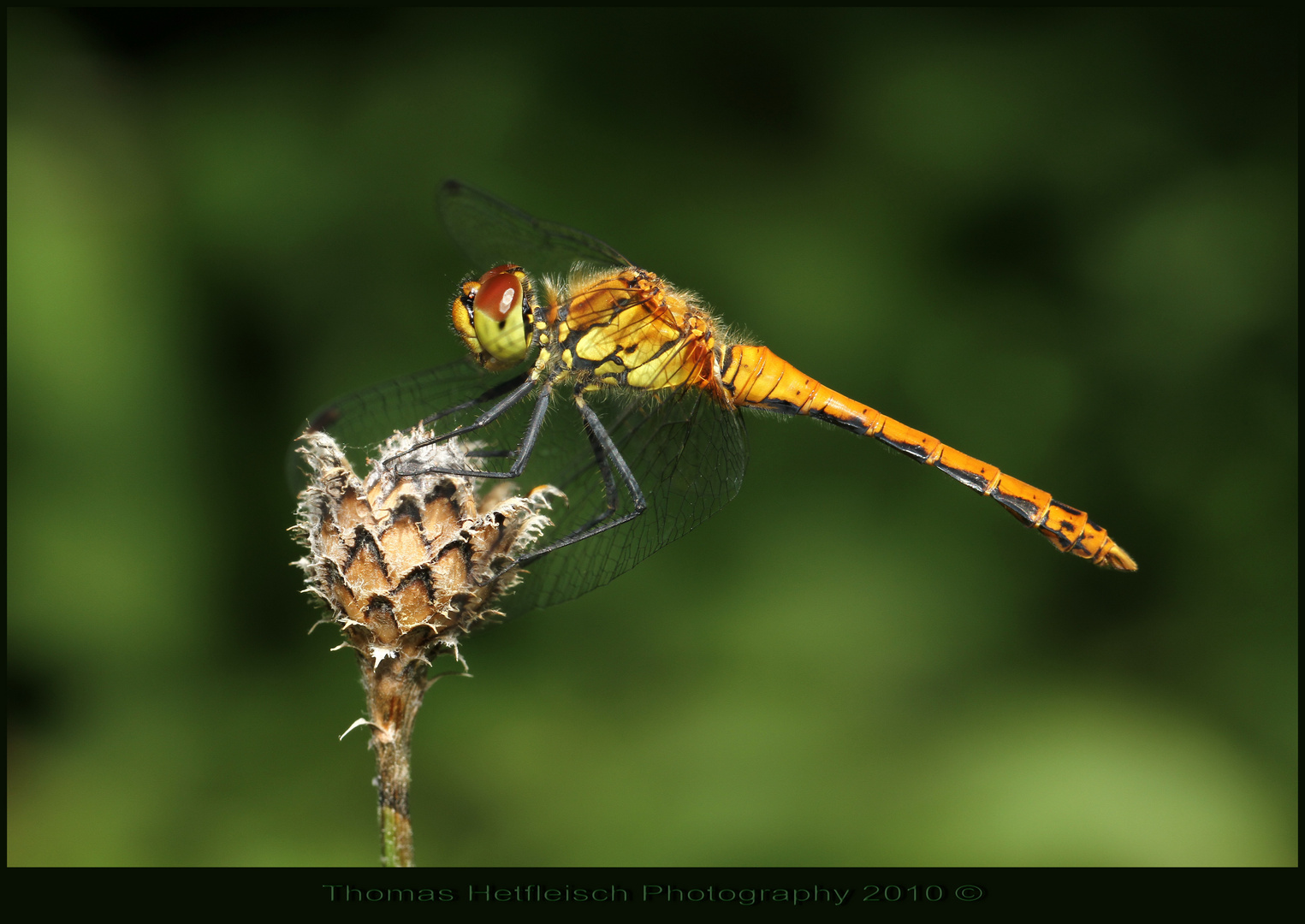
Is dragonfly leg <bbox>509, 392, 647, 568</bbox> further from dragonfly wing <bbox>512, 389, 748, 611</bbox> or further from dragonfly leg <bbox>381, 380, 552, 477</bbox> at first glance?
dragonfly leg <bbox>381, 380, 552, 477</bbox>

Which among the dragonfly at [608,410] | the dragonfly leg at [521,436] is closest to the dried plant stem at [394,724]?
the dragonfly leg at [521,436]

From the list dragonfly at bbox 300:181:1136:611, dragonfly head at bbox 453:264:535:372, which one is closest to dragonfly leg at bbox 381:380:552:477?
dragonfly at bbox 300:181:1136:611

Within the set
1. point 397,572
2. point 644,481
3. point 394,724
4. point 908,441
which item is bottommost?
point 394,724

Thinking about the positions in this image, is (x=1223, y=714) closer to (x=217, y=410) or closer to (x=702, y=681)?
(x=702, y=681)

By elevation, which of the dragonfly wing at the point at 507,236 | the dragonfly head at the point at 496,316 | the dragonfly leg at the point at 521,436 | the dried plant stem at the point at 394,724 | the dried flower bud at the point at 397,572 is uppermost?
the dragonfly wing at the point at 507,236

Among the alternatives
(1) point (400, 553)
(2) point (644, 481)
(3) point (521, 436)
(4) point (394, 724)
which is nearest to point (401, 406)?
(3) point (521, 436)

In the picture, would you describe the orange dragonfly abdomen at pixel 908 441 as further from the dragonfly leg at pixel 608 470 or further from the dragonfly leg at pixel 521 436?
the dragonfly leg at pixel 521 436

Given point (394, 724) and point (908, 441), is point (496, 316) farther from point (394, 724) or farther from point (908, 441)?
point (908, 441)
